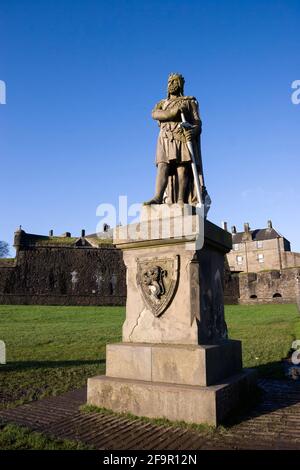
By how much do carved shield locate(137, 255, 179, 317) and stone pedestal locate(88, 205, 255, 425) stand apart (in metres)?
0.01

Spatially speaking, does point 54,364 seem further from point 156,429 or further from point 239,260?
point 239,260

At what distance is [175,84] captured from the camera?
6.11m

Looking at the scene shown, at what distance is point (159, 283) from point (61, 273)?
3768cm

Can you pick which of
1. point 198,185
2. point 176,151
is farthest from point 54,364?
point 176,151

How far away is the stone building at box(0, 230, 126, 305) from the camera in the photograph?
38906mm

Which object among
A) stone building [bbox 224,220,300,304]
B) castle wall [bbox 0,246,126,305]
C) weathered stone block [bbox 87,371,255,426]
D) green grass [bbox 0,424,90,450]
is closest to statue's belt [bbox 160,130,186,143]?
weathered stone block [bbox 87,371,255,426]

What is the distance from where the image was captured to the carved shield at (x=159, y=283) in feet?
16.0

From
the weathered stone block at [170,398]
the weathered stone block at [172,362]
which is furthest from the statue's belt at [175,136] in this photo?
the weathered stone block at [170,398]

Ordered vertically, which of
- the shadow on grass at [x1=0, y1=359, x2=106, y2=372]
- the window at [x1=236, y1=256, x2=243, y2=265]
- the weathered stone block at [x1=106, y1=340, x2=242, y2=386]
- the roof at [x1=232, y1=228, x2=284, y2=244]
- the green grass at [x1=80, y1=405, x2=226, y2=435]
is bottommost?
the shadow on grass at [x1=0, y1=359, x2=106, y2=372]

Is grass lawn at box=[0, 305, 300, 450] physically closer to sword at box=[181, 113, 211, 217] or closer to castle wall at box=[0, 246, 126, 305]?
sword at box=[181, 113, 211, 217]

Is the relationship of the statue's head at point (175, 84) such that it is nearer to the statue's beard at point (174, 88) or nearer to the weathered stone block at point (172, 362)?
the statue's beard at point (174, 88)

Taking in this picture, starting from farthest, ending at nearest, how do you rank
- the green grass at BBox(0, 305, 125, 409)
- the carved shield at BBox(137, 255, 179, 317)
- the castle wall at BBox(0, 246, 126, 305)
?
the castle wall at BBox(0, 246, 126, 305), the green grass at BBox(0, 305, 125, 409), the carved shield at BBox(137, 255, 179, 317)
